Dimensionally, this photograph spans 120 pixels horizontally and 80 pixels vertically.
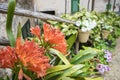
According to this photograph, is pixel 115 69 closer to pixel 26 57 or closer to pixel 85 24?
pixel 85 24

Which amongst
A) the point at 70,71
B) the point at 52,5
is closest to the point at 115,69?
the point at 52,5

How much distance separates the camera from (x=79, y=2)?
496cm

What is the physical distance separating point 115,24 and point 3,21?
133 inches

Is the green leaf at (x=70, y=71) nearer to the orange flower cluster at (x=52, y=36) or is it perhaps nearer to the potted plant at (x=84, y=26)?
the orange flower cluster at (x=52, y=36)

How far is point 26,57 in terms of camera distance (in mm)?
1100

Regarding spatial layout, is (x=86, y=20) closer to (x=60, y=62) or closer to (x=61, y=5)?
(x=61, y=5)

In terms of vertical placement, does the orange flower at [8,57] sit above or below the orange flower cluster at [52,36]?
below

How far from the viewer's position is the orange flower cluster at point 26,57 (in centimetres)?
110

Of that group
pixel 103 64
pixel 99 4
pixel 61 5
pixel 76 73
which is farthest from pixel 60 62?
pixel 99 4

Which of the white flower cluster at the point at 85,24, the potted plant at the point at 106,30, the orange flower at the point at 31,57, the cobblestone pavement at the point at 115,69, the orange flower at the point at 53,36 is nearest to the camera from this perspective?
the orange flower at the point at 31,57

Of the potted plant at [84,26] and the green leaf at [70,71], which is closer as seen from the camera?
the green leaf at [70,71]

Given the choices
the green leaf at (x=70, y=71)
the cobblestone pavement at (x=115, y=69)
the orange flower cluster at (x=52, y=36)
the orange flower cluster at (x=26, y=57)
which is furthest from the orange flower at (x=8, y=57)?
the cobblestone pavement at (x=115, y=69)

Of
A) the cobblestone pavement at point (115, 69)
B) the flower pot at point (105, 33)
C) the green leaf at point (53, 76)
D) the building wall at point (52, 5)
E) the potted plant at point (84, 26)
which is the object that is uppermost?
the building wall at point (52, 5)

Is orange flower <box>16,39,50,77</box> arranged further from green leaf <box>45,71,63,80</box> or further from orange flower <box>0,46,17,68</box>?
green leaf <box>45,71,63,80</box>
